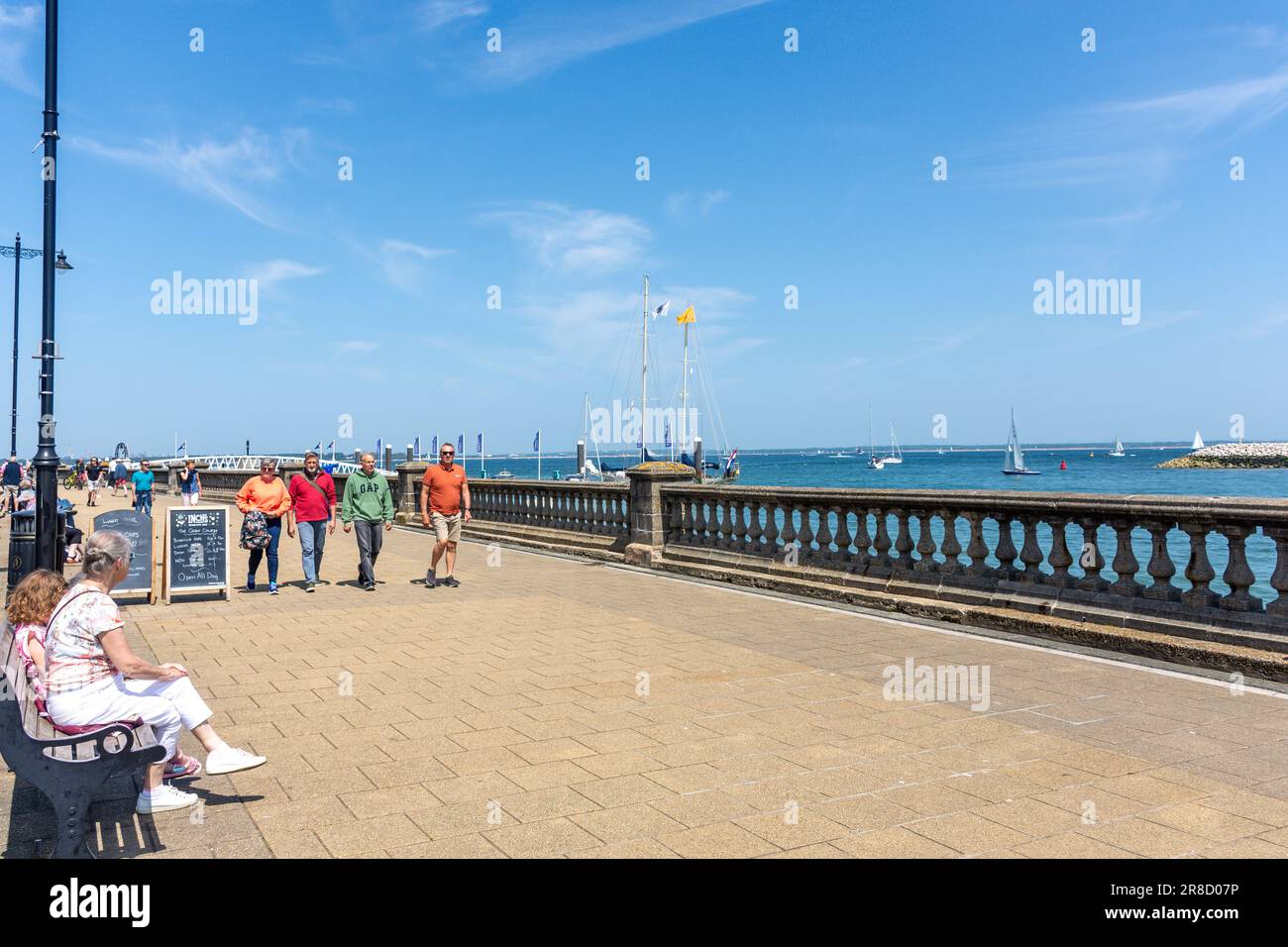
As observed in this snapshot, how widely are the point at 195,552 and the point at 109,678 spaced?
27.4ft

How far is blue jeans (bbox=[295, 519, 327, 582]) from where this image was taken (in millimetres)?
13219

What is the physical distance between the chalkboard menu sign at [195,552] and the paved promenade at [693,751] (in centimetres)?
206

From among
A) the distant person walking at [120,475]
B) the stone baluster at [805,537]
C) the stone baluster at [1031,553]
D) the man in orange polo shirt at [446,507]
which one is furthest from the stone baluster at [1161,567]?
the distant person walking at [120,475]

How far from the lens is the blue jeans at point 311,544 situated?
43.4 feet

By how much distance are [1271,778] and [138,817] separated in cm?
584

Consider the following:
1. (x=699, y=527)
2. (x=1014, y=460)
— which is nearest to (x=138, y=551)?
(x=699, y=527)

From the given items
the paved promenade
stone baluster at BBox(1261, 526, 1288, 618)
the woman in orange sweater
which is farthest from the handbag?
stone baluster at BBox(1261, 526, 1288, 618)

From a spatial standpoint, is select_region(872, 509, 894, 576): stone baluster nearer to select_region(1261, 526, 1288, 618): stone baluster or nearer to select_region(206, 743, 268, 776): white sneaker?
select_region(1261, 526, 1288, 618): stone baluster

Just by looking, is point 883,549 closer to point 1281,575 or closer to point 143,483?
point 1281,575

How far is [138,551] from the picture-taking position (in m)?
12.0
